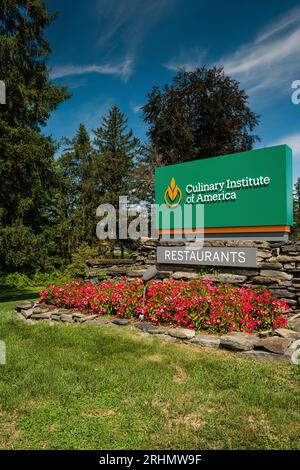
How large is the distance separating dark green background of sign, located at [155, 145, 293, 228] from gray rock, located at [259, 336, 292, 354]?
147 inches

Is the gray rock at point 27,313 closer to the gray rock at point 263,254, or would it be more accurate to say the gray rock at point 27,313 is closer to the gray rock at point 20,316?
the gray rock at point 20,316

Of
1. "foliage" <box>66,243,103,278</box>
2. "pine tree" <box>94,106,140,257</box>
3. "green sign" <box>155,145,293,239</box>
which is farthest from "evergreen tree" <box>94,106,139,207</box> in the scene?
"green sign" <box>155,145,293,239</box>

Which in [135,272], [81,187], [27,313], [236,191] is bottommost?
[27,313]

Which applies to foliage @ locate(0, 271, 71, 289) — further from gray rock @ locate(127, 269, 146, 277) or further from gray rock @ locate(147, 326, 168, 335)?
gray rock @ locate(147, 326, 168, 335)

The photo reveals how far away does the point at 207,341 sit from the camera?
5.30 m

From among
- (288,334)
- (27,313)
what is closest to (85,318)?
(27,313)

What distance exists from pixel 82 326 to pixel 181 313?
1976 mm

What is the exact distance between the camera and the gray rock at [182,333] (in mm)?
5484

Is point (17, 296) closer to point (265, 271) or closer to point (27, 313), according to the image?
point (27, 313)

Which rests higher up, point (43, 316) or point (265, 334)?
point (265, 334)

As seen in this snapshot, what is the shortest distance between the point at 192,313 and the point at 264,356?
1729 mm

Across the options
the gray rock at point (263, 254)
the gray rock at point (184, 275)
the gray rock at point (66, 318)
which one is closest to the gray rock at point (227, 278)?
the gray rock at point (184, 275)

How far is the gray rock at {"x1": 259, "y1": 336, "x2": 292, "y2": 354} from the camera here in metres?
4.67

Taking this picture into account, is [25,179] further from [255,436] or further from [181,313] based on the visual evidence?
[255,436]
